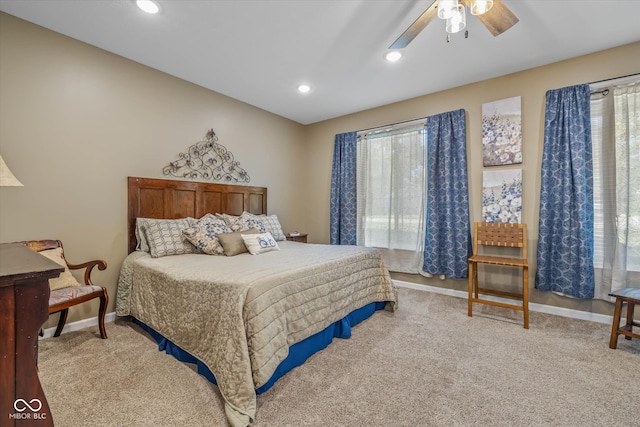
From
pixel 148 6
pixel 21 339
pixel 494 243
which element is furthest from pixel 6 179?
pixel 494 243

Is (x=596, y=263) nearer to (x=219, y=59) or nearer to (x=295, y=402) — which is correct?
(x=295, y=402)

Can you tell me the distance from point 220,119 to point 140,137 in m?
1.06

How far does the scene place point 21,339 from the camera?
89cm

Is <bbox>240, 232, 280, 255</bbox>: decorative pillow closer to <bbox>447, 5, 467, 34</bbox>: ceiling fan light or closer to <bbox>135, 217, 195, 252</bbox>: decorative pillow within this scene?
<bbox>135, 217, 195, 252</bbox>: decorative pillow

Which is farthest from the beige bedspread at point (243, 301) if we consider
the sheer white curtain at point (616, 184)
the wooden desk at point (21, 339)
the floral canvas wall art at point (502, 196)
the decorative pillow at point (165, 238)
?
the sheer white curtain at point (616, 184)

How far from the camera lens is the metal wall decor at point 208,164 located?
3346mm

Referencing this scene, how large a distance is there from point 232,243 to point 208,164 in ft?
4.43

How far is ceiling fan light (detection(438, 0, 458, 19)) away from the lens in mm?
1760

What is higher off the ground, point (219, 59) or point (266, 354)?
point (219, 59)

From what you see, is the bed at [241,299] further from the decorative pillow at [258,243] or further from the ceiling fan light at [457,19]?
the ceiling fan light at [457,19]

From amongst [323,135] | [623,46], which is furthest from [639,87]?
[323,135]

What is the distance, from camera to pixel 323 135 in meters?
4.95

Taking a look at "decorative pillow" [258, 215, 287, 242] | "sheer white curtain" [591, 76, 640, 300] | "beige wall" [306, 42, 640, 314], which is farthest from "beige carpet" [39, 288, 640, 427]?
"decorative pillow" [258, 215, 287, 242]

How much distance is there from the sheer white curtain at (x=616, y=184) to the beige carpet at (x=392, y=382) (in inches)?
23.8
